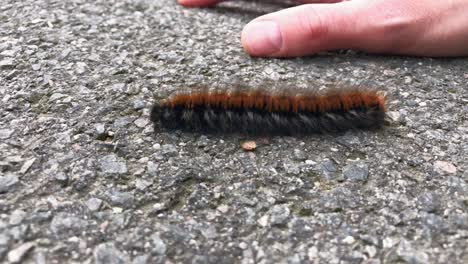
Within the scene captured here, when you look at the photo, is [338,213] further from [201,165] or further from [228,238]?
[201,165]

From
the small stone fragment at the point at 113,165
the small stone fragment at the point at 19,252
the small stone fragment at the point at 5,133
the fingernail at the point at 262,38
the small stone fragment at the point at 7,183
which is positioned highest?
the fingernail at the point at 262,38

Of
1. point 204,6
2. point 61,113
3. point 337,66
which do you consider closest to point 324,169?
point 337,66

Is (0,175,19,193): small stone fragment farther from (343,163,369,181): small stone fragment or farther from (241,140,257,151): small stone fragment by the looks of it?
(343,163,369,181): small stone fragment

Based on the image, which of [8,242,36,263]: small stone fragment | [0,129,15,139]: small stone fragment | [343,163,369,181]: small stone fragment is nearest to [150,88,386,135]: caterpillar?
[343,163,369,181]: small stone fragment

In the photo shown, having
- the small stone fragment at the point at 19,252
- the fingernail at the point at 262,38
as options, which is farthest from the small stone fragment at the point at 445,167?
the small stone fragment at the point at 19,252

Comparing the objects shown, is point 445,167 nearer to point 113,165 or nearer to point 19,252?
point 113,165

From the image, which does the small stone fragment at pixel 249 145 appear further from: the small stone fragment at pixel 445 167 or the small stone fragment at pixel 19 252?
the small stone fragment at pixel 19 252
